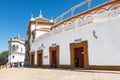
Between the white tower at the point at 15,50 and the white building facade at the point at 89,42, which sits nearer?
the white building facade at the point at 89,42

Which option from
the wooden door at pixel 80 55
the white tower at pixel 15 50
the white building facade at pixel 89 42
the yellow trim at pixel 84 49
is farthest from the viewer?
the white tower at pixel 15 50

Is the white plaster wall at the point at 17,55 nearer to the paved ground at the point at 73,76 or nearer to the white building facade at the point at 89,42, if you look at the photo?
the white building facade at the point at 89,42

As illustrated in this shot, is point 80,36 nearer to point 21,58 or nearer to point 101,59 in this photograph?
point 101,59

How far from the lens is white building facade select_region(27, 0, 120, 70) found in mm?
10182

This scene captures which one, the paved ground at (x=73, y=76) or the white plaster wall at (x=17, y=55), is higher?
the white plaster wall at (x=17, y=55)

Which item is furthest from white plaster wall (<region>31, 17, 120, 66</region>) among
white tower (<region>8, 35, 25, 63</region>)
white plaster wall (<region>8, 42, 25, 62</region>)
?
white tower (<region>8, 35, 25, 63</region>)

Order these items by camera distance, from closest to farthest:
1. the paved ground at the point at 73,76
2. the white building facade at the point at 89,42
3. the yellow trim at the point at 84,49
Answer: the paved ground at the point at 73,76 < the white building facade at the point at 89,42 < the yellow trim at the point at 84,49

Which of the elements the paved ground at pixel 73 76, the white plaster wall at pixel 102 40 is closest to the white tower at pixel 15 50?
the white plaster wall at pixel 102 40

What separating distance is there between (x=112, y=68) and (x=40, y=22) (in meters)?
19.0

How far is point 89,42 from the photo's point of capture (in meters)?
11.9

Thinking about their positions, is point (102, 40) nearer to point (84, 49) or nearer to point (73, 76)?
point (84, 49)

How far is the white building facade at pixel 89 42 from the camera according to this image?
33.4ft

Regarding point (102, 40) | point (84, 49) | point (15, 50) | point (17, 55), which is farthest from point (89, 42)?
point (17, 55)

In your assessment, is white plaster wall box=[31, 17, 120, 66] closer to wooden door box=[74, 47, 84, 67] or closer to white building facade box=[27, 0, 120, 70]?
white building facade box=[27, 0, 120, 70]
